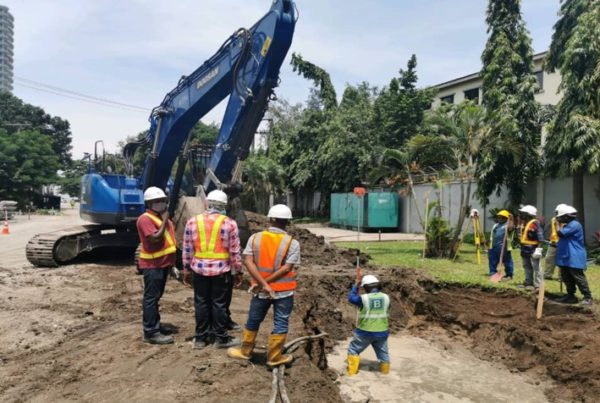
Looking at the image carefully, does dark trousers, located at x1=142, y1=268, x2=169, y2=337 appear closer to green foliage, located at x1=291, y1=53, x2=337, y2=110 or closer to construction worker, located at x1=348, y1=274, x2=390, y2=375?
construction worker, located at x1=348, y1=274, x2=390, y2=375

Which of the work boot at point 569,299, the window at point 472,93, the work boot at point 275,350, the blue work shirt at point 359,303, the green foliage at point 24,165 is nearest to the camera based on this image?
the work boot at point 275,350

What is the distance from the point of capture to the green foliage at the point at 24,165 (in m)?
43.8

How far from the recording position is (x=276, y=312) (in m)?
5.20

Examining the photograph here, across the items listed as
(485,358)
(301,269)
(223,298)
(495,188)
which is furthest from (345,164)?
(223,298)

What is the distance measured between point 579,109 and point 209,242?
1364cm

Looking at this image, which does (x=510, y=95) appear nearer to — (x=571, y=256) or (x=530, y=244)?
(x=530, y=244)

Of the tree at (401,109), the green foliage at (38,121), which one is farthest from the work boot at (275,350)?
the green foliage at (38,121)

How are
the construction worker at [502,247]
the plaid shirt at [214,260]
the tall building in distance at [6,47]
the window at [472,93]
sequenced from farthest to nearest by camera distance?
the tall building in distance at [6,47] < the window at [472,93] < the construction worker at [502,247] < the plaid shirt at [214,260]

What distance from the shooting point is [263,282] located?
5078 mm

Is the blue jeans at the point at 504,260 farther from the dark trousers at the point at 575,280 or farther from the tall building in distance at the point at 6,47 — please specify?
the tall building in distance at the point at 6,47

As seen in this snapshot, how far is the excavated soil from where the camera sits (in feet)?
15.5

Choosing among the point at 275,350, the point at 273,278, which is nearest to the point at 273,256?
the point at 273,278

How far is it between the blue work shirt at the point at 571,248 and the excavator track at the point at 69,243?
30.9ft

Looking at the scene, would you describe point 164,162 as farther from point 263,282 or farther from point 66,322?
point 263,282
